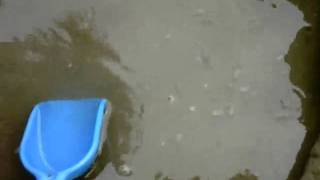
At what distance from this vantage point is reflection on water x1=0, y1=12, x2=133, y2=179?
6.47 feet

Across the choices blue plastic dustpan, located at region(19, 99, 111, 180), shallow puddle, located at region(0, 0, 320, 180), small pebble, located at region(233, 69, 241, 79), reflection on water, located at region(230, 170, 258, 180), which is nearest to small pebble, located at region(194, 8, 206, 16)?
shallow puddle, located at region(0, 0, 320, 180)

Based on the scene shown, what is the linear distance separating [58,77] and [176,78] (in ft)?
1.30

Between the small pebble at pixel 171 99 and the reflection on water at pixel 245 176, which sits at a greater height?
the small pebble at pixel 171 99

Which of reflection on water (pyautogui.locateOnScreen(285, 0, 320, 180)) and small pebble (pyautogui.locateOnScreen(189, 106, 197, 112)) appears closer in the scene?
reflection on water (pyautogui.locateOnScreen(285, 0, 320, 180))

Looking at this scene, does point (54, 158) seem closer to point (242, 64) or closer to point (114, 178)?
point (114, 178)

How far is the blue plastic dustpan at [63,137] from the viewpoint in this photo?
182 centimetres

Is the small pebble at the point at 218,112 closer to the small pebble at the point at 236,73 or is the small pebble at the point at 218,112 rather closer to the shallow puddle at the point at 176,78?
the shallow puddle at the point at 176,78

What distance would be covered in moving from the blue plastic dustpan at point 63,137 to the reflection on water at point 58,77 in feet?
0.24

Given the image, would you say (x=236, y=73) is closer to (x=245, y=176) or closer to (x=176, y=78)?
(x=176, y=78)

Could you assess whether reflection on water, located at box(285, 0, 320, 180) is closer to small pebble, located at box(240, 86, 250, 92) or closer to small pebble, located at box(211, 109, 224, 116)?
small pebble, located at box(240, 86, 250, 92)

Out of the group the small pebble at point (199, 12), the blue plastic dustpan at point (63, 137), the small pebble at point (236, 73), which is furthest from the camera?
the small pebble at point (199, 12)

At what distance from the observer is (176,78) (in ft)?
6.90

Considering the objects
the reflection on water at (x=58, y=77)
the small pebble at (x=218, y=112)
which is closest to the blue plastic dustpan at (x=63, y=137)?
the reflection on water at (x=58, y=77)

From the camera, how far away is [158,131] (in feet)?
6.50
